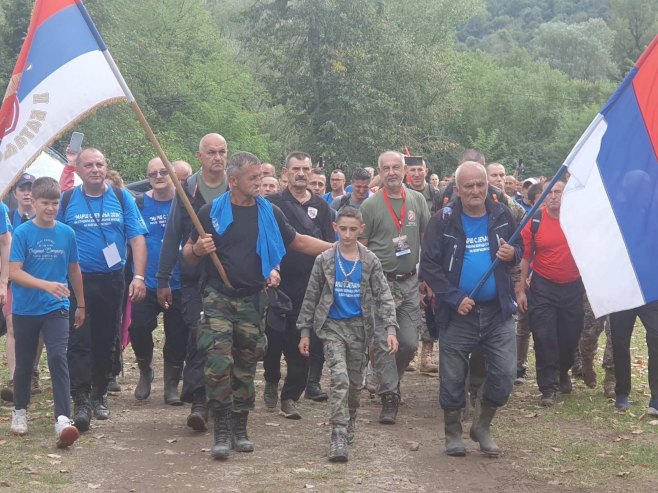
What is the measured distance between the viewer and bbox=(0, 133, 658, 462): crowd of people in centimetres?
830

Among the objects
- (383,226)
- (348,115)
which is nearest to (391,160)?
(383,226)

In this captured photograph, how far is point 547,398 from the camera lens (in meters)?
10.8

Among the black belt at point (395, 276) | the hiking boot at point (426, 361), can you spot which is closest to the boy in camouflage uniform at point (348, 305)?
the black belt at point (395, 276)

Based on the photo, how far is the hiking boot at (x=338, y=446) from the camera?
8094 millimetres

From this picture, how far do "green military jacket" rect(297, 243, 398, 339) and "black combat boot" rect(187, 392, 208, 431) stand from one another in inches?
44.4

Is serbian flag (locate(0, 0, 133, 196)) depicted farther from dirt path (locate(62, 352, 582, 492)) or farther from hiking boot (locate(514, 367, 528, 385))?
hiking boot (locate(514, 367, 528, 385))

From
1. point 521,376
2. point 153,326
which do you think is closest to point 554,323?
point 521,376

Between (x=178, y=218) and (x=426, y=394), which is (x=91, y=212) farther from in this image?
(x=426, y=394)

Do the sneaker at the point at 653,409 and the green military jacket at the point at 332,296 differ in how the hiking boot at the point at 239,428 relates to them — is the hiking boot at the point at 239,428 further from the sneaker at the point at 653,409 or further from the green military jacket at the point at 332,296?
the sneaker at the point at 653,409

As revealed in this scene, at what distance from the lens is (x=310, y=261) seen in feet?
34.2

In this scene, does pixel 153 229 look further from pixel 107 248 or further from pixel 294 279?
pixel 294 279

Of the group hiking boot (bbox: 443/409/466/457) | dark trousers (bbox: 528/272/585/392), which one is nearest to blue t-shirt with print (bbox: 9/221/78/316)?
hiking boot (bbox: 443/409/466/457)

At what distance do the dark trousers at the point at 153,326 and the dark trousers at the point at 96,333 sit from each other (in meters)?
0.64

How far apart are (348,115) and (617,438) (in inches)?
1633
